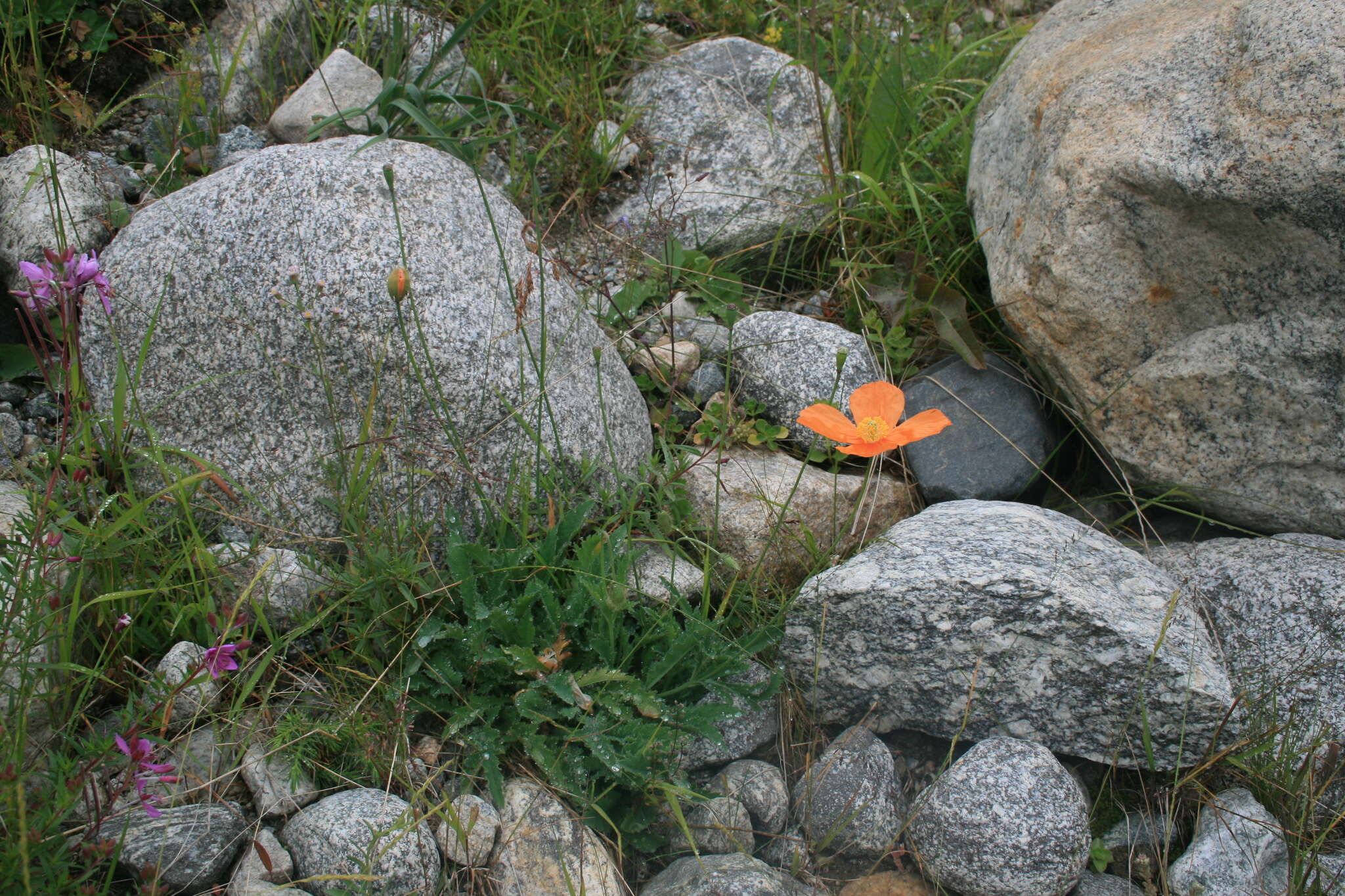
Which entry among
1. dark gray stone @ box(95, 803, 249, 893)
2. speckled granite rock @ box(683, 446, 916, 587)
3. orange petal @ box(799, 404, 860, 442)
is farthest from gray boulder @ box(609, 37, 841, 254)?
dark gray stone @ box(95, 803, 249, 893)

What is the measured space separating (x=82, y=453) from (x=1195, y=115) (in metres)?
2.58

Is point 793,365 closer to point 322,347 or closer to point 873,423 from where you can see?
point 873,423

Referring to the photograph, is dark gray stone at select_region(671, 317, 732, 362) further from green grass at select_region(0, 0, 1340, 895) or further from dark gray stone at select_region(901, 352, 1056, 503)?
dark gray stone at select_region(901, 352, 1056, 503)

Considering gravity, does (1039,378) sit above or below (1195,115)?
below

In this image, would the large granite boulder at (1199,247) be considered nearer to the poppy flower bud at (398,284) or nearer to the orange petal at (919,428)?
the orange petal at (919,428)

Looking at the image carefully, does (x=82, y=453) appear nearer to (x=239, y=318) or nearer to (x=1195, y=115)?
(x=239, y=318)

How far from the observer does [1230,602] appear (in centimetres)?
211

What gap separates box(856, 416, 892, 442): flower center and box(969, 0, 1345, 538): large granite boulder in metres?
0.58

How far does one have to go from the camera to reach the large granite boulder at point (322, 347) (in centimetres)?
209

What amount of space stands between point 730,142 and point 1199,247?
63.2 inches

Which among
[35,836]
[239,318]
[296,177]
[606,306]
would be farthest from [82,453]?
[606,306]

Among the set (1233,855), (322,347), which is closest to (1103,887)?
(1233,855)

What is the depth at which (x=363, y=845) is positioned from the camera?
1.59 metres

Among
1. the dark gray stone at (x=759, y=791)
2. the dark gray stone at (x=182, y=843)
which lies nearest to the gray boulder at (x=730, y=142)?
the dark gray stone at (x=759, y=791)
